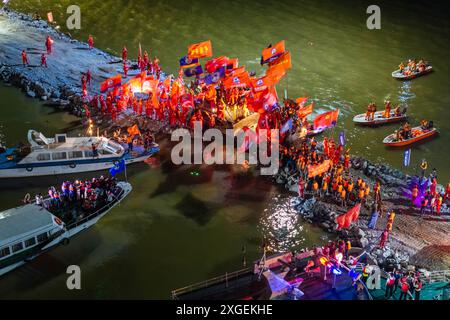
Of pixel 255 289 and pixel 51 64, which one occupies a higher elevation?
pixel 51 64

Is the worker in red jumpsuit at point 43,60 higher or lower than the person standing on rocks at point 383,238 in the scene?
higher

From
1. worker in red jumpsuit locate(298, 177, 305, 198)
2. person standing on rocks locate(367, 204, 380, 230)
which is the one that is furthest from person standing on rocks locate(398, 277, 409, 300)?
worker in red jumpsuit locate(298, 177, 305, 198)

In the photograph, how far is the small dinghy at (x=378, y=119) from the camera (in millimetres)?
45750

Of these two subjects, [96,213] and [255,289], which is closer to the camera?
[255,289]

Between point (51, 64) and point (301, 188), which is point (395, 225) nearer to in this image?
point (301, 188)

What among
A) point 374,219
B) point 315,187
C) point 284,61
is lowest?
point 374,219

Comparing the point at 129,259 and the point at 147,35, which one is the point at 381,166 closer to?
the point at 129,259

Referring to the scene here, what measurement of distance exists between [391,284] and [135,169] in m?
19.0

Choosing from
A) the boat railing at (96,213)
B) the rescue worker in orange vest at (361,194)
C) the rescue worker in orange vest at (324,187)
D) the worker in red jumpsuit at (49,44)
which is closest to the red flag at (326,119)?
the rescue worker in orange vest at (324,187)

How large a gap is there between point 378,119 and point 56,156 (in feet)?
89.1

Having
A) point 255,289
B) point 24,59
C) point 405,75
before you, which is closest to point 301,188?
point 255,289

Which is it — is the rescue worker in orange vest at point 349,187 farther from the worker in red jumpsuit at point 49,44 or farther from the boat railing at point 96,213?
the worker in red jumpsuit at point 49,44
